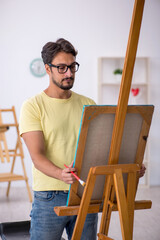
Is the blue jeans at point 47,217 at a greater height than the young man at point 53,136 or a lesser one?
lesser

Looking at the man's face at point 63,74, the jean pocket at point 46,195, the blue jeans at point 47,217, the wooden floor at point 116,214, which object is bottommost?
the wooden floor at point 116,214

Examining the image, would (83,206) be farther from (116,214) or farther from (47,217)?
(116,214)

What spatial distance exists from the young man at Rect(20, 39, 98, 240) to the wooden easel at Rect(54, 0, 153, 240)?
0.53 ft

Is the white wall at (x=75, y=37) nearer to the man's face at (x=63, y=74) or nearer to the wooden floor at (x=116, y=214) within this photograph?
the wooden floor at (x=116, y=214)

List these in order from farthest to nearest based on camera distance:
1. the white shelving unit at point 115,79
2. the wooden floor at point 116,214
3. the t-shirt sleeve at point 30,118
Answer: the white shelving unit at point 115,79 → the wooden floor at point 116,214 → the t-shirt sleeve at point 30,118

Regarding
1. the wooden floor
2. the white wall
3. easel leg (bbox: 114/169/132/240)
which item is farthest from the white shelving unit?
easel leg (bbox: 114/169/132/240)

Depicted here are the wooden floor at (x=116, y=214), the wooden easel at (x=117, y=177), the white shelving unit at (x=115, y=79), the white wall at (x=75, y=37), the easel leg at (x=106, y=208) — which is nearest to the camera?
the wooden easel at (x=117, y=177)

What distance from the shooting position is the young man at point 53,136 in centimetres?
165

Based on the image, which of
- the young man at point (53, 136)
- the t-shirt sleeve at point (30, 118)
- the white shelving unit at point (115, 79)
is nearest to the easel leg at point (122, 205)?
the young man at point (53, 136)

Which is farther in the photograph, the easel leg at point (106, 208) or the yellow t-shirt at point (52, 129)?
the yellow t-shirt at point (52, 129)

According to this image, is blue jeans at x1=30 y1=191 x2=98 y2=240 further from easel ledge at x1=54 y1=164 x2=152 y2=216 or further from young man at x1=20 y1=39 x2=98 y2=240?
easel ledge at x1=54 y1=164 x2=152 y2=216

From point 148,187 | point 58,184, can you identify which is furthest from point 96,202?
point 148,187

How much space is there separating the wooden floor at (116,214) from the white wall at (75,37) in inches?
35.7

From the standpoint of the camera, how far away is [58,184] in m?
1.68
